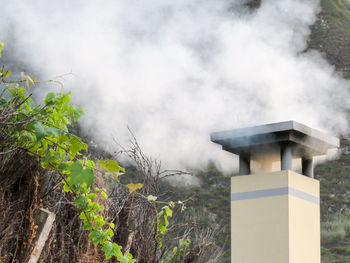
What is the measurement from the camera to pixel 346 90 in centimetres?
1961

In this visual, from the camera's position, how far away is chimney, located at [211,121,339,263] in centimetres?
554

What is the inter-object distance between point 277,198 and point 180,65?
1494cm

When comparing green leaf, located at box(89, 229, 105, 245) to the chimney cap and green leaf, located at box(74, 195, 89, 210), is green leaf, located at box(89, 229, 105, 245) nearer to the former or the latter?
green leaf, located at box(74, 195, 89, 210)

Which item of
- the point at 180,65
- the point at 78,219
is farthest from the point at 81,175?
the point at 180,65

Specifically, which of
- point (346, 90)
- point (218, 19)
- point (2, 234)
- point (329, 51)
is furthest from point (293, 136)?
point (218, 19)

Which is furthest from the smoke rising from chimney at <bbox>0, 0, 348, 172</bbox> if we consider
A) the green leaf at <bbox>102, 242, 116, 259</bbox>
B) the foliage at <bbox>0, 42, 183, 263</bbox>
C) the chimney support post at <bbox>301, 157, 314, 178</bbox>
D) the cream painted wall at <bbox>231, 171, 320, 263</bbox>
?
the foliage at <bbox>0, 42, 183, 263</bbox>

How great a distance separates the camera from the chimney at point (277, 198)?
5535 millimetres

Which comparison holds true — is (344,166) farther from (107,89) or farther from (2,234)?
(2,234)

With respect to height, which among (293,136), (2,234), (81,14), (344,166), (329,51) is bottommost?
(2,234)

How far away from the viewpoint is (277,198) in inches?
221

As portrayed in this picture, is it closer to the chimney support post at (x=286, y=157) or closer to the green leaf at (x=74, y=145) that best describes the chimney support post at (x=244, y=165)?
the chimney support post at (x=286, y=157)

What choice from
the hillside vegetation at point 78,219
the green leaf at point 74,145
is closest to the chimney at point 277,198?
the hillside vegetation at point 78,219

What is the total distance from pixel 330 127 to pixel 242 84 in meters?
2.87

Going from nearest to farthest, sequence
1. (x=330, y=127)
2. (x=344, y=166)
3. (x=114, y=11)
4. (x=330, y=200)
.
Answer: (x=330, y=200) → (x=344, y=166) → (x=330, y=127) → (x=114, y=11)
